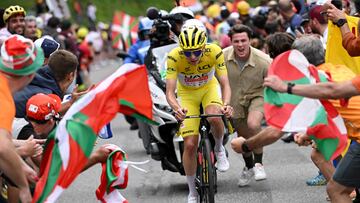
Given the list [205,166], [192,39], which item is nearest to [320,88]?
[205,166]

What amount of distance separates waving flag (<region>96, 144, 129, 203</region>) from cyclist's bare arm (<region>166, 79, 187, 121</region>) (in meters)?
1.91

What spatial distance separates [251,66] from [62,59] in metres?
3.44

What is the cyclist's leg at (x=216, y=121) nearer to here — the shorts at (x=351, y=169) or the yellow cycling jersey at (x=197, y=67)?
the yellow cycling jersey at (x=197, y=67)

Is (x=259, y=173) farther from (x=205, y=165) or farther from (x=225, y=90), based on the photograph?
(x=205, y=165)

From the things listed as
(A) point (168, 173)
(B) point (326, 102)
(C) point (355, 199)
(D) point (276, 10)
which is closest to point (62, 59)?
(B) point (326, 102)

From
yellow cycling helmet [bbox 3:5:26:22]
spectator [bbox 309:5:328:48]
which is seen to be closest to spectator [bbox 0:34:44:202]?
spectator [bbox 309:5:328:48]

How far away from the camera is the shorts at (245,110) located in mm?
12547

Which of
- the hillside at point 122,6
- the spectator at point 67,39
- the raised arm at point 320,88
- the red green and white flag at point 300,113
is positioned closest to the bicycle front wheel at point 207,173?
the red green and white flag at point 300,113

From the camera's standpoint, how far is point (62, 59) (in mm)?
9719

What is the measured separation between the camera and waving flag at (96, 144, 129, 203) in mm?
8758

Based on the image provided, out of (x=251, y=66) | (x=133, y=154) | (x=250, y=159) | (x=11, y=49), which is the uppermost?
(x=11, y=49)

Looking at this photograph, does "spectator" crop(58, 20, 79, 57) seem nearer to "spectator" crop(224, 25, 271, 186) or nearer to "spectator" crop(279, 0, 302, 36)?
"spectator" crop(279, 0, 302, 36)

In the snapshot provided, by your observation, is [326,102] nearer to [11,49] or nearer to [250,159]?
[11,49]

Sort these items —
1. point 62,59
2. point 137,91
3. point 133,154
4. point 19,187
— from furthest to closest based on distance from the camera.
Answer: point 133,154
point 62,59
point 137,91
point 19,187
